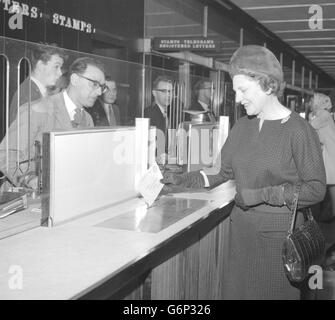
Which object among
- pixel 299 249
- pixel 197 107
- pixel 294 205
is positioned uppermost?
pixel 197 107

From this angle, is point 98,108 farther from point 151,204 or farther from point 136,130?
point 151,204

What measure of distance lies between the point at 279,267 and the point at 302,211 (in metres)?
0.27

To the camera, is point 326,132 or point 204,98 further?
point 326,132

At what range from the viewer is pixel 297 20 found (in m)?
6.06

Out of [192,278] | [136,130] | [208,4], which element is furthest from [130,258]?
[208,4]

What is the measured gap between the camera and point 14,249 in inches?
72.0

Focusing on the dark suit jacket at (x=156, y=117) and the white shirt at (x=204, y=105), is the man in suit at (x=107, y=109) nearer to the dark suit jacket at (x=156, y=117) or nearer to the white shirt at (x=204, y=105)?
the dark suit jacket at (x=156, y=117)

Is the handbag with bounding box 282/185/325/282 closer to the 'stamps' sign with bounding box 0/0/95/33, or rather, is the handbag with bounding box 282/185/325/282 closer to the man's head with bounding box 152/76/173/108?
the man's head with bounding box 152/76/173/108

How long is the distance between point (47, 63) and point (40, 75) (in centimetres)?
8

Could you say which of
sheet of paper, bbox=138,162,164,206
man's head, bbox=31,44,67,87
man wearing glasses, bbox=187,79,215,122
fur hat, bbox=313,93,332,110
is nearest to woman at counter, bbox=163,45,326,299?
sheet of paper, bbox=138,162,164,206

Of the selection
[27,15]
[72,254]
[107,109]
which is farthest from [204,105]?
[72,254]

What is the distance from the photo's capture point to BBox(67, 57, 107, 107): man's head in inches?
108

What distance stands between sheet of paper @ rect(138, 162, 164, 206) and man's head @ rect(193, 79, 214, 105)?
1972 mm

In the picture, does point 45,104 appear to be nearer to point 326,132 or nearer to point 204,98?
point 204,98
